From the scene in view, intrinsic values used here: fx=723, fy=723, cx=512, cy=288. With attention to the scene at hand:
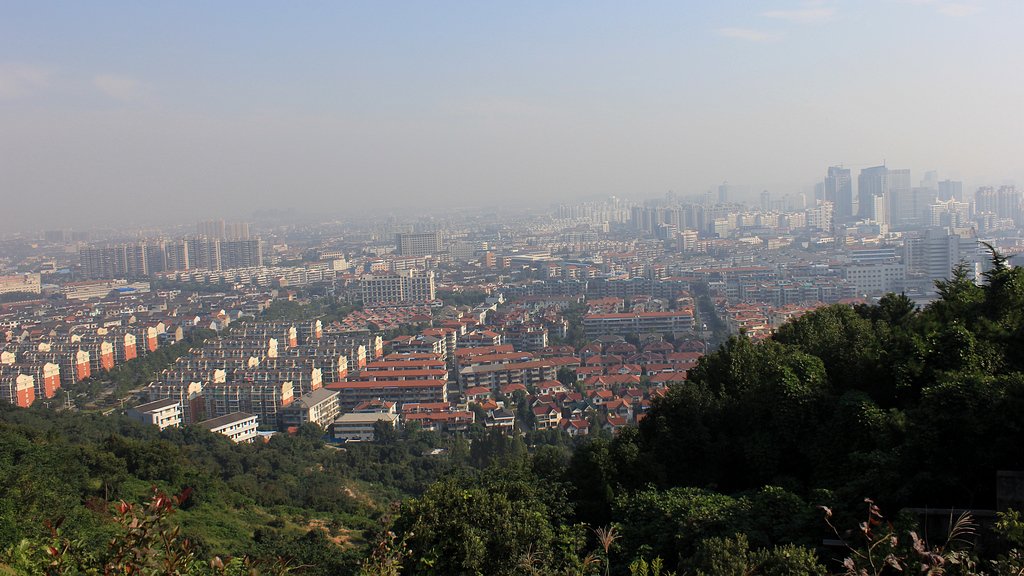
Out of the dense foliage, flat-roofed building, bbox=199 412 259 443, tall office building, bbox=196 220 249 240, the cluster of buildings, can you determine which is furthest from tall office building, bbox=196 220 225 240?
the dense foliage

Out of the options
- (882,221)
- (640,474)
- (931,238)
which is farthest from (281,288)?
(882,221)

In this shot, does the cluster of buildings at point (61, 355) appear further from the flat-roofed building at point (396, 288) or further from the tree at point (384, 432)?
the flat-roofed building at point (396, 288)

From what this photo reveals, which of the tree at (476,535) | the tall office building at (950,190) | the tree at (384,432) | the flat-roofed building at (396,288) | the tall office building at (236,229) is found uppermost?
the tall office building at (950,190)

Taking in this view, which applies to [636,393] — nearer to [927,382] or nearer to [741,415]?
[741,415]

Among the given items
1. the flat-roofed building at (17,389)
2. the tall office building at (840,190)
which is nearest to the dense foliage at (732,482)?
the flat-roofed building at (17,389)

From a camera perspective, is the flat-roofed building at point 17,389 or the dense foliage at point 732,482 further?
the flat-roofed building at point 17,389

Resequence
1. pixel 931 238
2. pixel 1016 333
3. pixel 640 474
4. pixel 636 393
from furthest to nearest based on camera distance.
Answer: pixel 931 238 < pixel 636 393 < pixel 640 474 < pixel 1016 333
